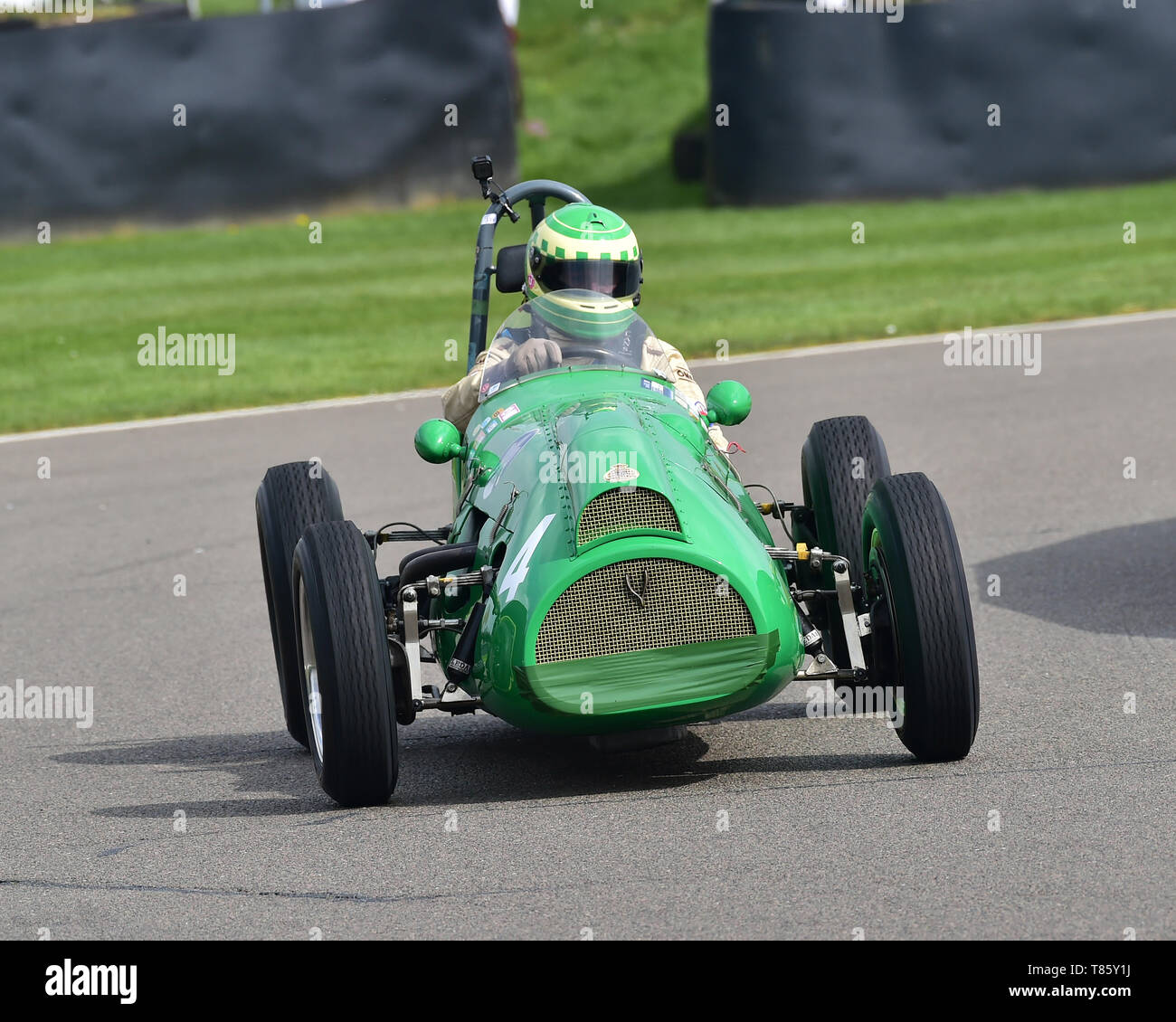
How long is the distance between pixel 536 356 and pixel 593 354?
0.20 metres

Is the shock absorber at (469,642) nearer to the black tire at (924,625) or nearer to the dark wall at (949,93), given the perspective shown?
the black tire at (924,625)

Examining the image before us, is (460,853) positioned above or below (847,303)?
below

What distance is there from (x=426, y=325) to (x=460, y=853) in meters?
15.1

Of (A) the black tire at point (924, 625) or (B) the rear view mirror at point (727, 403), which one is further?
(B) the rear view mirror at point (727, 403)

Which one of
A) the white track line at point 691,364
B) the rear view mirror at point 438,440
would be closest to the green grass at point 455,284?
the white track line at point 691,364

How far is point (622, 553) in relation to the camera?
6004 mm

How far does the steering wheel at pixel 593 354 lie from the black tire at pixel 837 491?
2.66 feet

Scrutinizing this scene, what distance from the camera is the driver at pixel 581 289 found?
24.6 feet

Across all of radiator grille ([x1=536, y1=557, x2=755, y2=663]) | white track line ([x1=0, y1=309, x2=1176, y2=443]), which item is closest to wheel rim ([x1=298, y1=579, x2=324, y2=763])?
radiator grille ([x1=536, y1=557, x2=755, y2=663])

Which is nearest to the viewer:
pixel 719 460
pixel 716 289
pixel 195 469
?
pixel 719 460

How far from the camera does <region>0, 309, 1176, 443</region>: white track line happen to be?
16.0m

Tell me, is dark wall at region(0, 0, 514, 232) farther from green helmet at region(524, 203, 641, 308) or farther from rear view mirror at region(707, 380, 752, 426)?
rear view mirror at region(707, 380, 752, 426)
